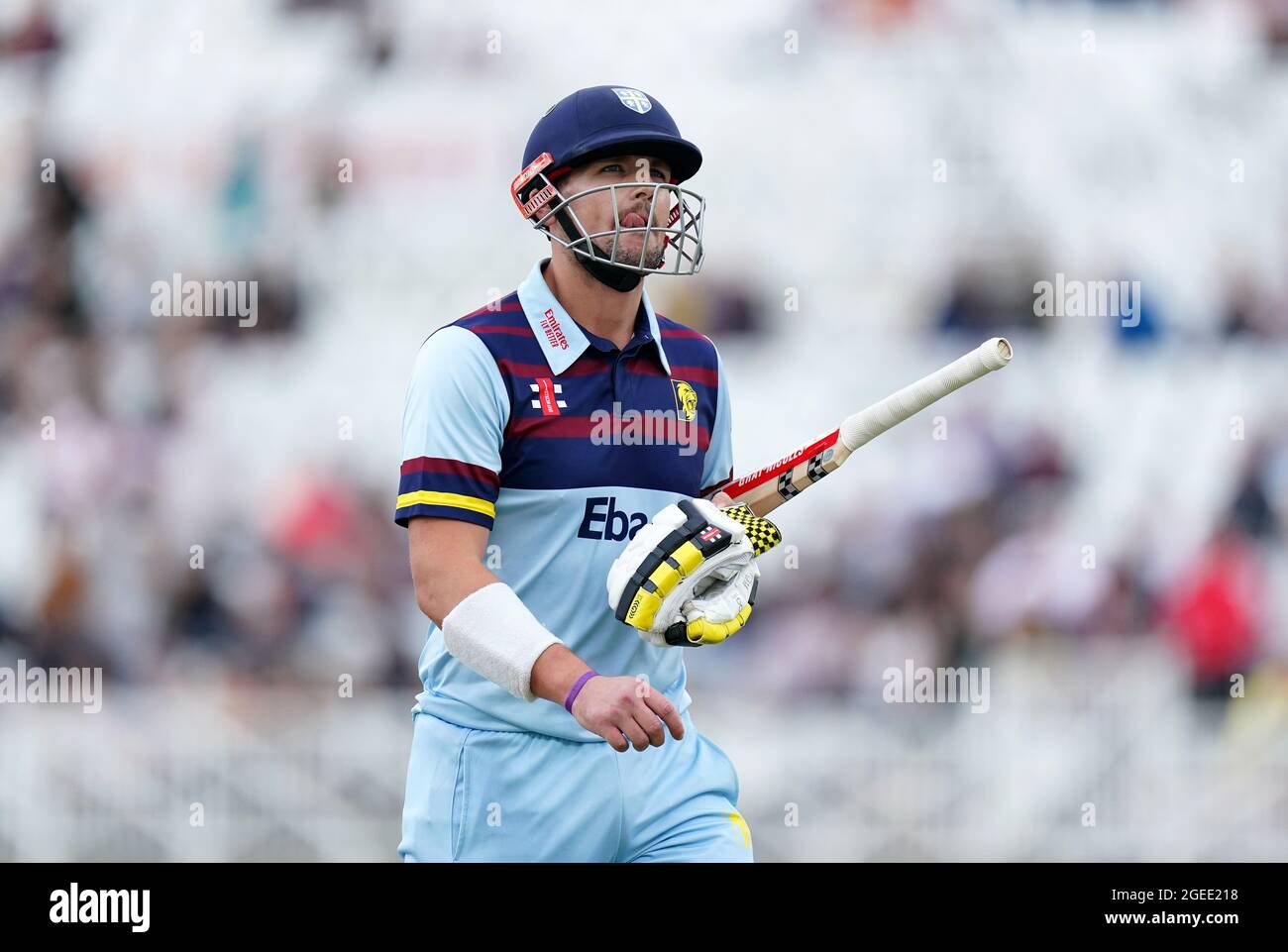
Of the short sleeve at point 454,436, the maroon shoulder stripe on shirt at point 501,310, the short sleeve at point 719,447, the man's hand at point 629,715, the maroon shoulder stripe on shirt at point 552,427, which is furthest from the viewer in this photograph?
the short sleeve at point 719,447

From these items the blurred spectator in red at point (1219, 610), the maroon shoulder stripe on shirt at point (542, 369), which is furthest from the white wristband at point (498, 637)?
the blurred spectator in red at point (1219, 610)

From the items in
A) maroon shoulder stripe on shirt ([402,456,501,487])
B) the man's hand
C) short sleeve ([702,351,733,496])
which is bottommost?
the man's hand

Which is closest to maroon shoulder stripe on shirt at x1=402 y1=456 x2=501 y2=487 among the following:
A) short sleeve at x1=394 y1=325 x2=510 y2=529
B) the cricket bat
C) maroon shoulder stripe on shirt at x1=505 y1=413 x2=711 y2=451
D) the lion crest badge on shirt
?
short sleeve at x1=394 y1=325 x2=510 y2=529

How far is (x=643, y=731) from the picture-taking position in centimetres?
261

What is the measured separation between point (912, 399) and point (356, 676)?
12.2 ft

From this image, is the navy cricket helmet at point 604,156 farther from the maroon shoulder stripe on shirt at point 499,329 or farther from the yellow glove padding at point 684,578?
the yellow glove padding at point 684,578

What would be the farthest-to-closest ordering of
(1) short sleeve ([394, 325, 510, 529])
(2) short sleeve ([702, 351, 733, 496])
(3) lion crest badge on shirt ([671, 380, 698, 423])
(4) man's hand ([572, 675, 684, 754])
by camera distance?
(2) short sleeve ([702, 351, 733, 496]) → (3) lion crest badge on shirt ([671, 380, 698, 423]) → (1) short sleeve ([394, 325, 510, 529]) → (4) man's hand ([572, 675, 684, 754])

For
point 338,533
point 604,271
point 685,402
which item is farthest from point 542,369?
point 338,533

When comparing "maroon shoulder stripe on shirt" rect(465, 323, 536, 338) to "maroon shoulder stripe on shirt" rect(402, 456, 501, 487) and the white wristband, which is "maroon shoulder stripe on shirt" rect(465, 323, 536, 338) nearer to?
"maroon shoulder stripe on shirt" rect(402, 456, 501, 487)

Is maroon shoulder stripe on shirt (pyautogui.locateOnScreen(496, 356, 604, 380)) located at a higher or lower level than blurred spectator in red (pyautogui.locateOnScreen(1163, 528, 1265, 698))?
higher

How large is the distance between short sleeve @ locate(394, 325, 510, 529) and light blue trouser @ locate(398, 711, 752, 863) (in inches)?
17.9

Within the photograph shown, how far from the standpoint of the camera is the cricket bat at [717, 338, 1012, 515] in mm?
2994

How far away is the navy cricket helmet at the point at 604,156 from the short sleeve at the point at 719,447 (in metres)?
0.33

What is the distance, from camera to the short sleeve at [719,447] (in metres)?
3.44
